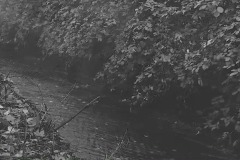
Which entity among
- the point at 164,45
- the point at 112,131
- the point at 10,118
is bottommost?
the point at 112,131

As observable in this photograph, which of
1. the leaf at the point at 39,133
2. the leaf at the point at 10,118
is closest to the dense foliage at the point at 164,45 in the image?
the leaf at the point at 39,133

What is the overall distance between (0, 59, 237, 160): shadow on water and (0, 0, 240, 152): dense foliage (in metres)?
0.63

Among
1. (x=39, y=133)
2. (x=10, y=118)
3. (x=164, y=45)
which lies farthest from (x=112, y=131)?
(x=10, y=118)

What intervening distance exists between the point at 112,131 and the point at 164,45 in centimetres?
255

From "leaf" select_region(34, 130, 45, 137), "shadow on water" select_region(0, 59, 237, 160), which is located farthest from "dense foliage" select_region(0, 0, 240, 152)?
"leaf" select_region(34, 130, 45, 137)

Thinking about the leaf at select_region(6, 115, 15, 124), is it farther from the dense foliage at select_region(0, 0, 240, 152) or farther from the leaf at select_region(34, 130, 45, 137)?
the dense foliage at select_region(0, 0, 240, 152)

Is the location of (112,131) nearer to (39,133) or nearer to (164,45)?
(164,45)

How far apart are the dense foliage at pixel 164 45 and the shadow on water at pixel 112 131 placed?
24.7 inches

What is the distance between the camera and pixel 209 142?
8.70 metres

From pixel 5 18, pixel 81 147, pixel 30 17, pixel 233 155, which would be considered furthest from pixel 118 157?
pixel 5 18

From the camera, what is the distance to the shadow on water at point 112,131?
7.31 m

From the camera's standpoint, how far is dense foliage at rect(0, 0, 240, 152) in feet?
26.5

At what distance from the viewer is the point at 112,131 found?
8578mm

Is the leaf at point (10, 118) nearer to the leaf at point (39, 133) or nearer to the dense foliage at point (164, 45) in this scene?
the leaf at point (39, 133)
